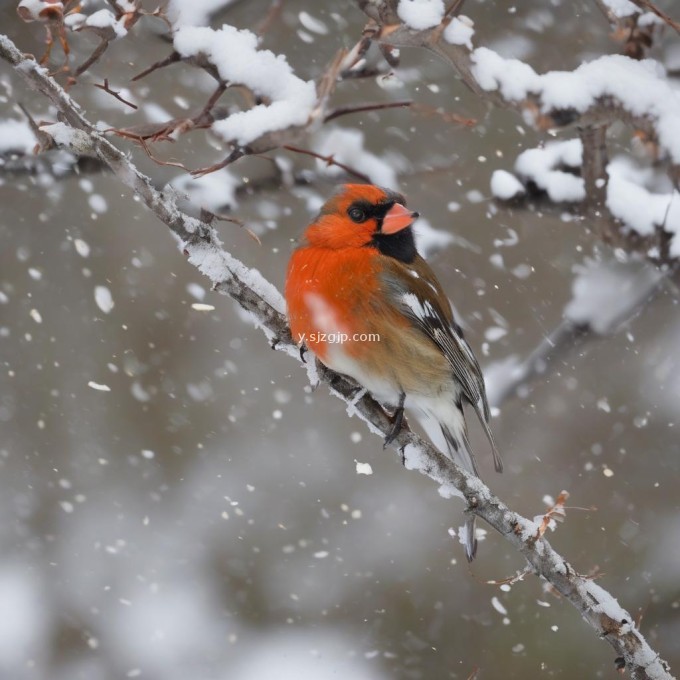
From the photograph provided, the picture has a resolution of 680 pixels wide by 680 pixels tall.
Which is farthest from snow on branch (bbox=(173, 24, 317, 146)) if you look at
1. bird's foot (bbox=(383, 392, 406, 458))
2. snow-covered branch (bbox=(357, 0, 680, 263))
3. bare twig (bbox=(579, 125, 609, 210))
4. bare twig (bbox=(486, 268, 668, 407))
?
bare twig (bbox=(486, 268, 668, 407))

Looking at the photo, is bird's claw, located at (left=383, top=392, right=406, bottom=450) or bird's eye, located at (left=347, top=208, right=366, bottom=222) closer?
bird's claw, located at (left=383, top=392, right=406, bottom=450)

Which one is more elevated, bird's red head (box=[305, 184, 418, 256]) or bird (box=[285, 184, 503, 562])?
bird's red head (box=[305, 184, 418, 256])

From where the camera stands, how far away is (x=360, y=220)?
113 inches

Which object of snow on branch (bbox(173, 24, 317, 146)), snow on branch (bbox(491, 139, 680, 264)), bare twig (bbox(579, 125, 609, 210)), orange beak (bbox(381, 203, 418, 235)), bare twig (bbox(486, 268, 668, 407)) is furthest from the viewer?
bare twig (bbox(486, 268, 668, 407))

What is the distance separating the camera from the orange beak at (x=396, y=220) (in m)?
2.82

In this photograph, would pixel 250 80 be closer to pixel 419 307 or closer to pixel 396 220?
pixel 396 220

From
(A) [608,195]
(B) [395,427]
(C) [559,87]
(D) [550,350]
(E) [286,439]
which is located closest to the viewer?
(B) [395,427]

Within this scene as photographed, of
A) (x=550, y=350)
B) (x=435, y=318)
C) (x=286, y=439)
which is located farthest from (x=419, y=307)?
(x=286, y=439)

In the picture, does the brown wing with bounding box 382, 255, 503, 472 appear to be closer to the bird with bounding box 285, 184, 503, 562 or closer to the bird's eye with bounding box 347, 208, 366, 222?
the bird with bounding box 285, 184, 503, 562

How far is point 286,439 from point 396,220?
2.90 m

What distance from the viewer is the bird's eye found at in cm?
288

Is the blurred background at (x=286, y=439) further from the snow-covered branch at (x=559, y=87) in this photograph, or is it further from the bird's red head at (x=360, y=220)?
the snow-covered branch at (x=559, y=87)

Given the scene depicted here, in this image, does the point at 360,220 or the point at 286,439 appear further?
the point at 286,439
